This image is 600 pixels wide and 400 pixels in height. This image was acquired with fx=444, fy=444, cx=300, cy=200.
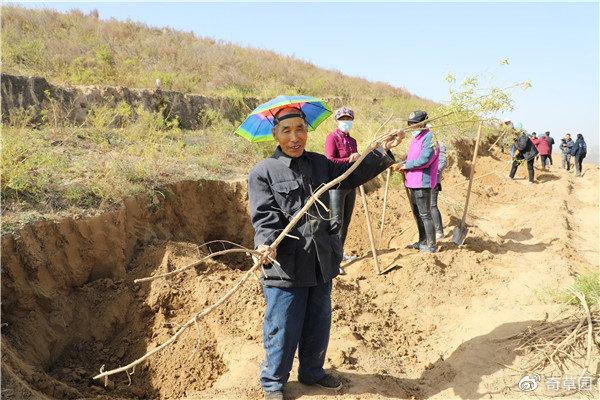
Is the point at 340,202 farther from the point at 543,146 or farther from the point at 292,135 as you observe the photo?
the point at 543,146

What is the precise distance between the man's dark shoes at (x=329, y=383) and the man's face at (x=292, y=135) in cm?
159

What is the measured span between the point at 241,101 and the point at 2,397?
35.6ft

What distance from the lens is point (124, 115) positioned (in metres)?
7.86

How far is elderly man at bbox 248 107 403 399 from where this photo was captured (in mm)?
2746

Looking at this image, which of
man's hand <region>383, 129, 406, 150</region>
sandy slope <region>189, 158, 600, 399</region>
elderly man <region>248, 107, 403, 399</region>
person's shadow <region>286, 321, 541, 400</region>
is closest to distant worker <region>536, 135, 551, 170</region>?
sandy slope <region>189, 158, 600, 399</region>

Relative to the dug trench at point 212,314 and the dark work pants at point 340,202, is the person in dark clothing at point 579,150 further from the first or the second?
the dark work pants at point 340,202

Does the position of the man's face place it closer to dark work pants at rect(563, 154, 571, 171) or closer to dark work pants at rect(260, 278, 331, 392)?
dark work pants at rect(260, 278, 331, 392)

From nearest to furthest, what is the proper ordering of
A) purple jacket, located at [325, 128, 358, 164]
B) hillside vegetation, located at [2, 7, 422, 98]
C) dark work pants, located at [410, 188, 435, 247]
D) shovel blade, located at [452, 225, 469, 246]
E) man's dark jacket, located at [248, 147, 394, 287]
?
man's dark jacket, located at [248, 147, 394, 287], purple jacket, located at [325, 128, 358, 164], dark work pants, located at [410, 188, 435, 247], shovel blade, located at [452, 225, 469, 246], hillside vegetation, located at [2, 7, 422, 98]

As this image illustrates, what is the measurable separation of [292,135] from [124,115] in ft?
19.8

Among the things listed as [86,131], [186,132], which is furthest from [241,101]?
[86,131]

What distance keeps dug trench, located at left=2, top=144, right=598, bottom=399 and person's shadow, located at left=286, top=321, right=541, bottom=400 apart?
0.04 feet

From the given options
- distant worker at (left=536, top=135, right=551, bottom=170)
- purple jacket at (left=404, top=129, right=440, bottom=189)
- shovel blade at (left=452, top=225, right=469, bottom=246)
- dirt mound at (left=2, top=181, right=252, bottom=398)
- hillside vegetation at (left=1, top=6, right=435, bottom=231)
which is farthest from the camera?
distant worker at (left=536, top=135, right=551, bottom=170)

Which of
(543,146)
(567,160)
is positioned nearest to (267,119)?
(543,146)

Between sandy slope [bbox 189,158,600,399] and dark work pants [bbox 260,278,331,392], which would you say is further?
sandy slope [bbox 189,158,600,399]
